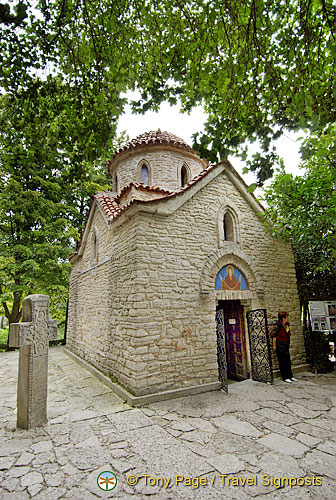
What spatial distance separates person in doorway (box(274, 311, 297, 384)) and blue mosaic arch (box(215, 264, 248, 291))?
1.35m

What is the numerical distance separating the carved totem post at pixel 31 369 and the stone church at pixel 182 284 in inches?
69.6

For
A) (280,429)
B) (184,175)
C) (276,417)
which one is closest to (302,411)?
(276,417)

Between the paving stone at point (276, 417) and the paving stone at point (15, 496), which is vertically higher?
the paving stone at point (15, 496)

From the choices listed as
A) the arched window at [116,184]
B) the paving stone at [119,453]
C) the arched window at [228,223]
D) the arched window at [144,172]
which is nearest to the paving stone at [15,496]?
the paving stone at [119,453]

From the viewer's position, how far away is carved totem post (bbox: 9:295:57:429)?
4.27m

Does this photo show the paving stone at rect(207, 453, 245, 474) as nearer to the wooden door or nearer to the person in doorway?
the person in doorway

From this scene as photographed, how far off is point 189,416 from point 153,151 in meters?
8.66

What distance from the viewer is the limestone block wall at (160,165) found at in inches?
374

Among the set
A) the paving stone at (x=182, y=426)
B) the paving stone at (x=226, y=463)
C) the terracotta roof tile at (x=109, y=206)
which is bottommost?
the paving stone at (x=182, y=426)

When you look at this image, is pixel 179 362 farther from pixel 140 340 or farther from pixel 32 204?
pixel 32 204

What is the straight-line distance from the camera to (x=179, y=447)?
12.0ft

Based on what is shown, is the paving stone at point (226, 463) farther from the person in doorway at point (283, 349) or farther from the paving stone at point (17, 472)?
the person in doorway at point (283, 349)

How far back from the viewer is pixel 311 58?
388 cm

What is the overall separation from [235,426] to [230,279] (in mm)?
3584
